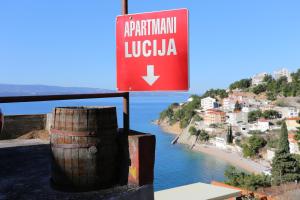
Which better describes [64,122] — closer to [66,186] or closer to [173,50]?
[66,186]

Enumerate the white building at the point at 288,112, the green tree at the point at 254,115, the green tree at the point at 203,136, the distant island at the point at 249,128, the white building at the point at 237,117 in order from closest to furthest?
1. the distant island at the point at 249,128
2. the white building at the point at 288,112
3. the white building at the point at 237,117
4. the green tree at the point at 203,136
5. the green tree at the point at 254,115

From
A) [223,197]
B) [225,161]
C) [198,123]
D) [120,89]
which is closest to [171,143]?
[198,123]

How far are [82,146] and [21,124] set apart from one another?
12.7 ft

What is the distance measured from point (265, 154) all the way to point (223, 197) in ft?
168

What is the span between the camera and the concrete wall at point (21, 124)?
614 centimetres

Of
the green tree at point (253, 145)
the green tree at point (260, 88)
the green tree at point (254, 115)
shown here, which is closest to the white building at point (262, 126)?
the green tree at point (253, 145)

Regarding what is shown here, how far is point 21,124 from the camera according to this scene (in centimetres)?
622

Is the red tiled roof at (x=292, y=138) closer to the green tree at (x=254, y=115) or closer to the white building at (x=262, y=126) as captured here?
the white building at (x=262, y=126)

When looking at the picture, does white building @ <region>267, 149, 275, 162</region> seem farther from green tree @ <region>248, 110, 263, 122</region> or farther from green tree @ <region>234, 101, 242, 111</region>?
green tree @ <region>234, 101, 242, 111</region>

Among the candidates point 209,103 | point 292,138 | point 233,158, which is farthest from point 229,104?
point 292,138

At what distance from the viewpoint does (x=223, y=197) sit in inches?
561

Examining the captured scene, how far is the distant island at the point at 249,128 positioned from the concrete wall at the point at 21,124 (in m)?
31.4

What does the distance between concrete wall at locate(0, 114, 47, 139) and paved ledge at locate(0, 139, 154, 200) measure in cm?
129

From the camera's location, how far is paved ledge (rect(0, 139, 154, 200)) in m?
2.77
